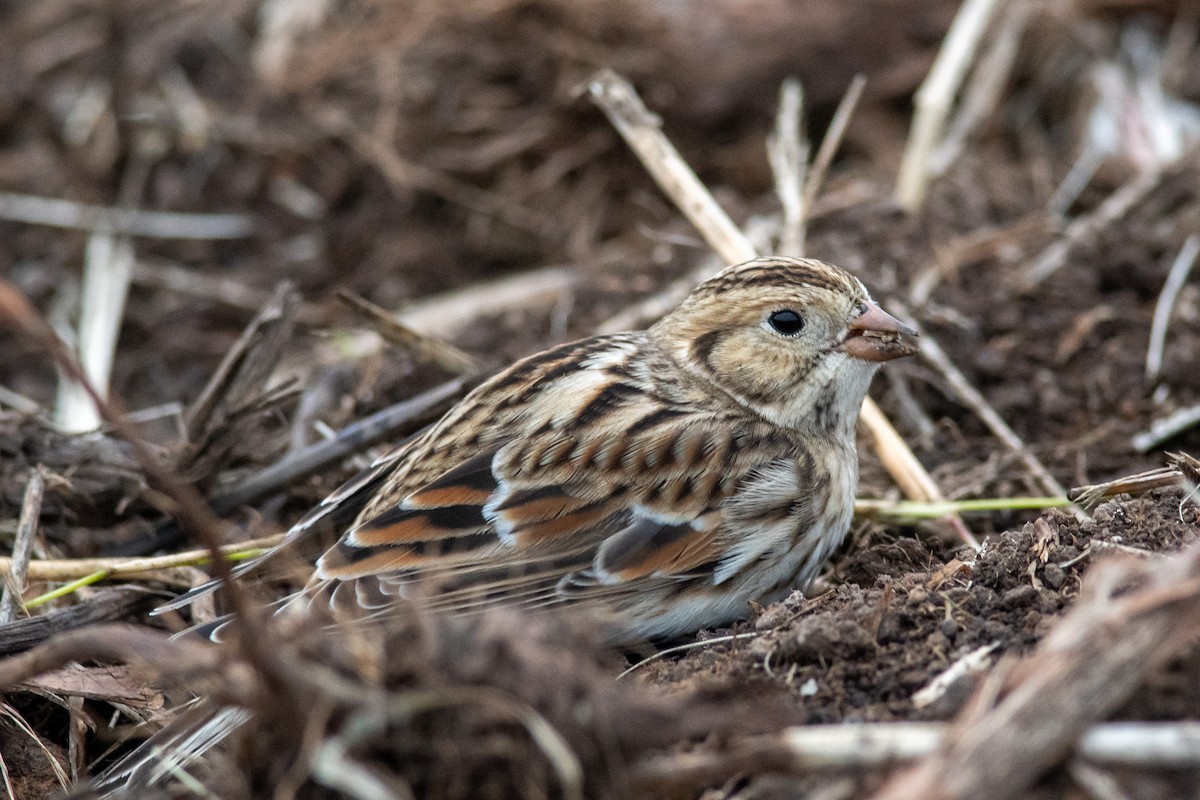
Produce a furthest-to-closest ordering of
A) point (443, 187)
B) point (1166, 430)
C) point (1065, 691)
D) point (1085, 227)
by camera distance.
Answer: point (443, 187) → point (1085, 227) → point (1166, 430) → point (1065, 691)

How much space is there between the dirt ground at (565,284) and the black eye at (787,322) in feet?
2.18

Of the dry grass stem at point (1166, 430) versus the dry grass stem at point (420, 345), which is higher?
the dry grass stem at point (420, 345)

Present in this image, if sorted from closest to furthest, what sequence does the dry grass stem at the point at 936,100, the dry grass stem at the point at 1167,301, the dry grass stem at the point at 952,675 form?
the dry grass stem at the point at 952,675 → the dry grass stem at the point at 1167,301 → the dry grass stem at the point at 936,100

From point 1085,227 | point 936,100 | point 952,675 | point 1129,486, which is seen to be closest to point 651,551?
point 952,675

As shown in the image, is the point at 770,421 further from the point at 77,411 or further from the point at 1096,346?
the point at 77,411

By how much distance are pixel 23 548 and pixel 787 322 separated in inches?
90.1

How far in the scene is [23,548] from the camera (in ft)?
13.2

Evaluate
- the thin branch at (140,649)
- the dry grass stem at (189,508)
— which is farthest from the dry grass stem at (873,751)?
the thin branch at (140,649)

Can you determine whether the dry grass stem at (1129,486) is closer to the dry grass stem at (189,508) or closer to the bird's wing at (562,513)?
the bird's wing at (562,513)

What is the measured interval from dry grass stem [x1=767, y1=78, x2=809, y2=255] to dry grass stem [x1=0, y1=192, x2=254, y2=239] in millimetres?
2848

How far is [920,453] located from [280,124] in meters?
4.04

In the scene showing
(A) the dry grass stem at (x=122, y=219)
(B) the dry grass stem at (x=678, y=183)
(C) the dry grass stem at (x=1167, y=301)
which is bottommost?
(C) the dry grass stem at (x=1167, y=301)

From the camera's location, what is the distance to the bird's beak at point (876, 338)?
3.92m

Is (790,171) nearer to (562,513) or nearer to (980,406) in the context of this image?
(980,406)
